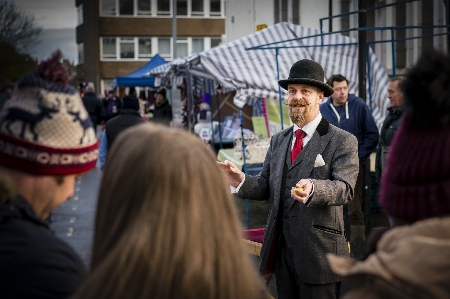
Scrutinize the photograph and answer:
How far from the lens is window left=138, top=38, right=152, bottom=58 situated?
193 feet

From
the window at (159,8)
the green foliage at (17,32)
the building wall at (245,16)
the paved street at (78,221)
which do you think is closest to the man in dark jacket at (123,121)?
the paved street at (78,221)

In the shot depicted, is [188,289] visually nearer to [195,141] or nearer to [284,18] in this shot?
[195,141]

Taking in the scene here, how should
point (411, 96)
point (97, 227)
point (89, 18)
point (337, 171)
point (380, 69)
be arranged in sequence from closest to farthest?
point (97, 227) < point (411, 96) < point (337, 171) < point (380, 69) < point (89, 18)

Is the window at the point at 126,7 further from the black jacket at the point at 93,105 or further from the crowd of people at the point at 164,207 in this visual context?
the crowd of people at the point at 164,207

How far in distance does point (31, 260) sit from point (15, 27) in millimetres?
50589

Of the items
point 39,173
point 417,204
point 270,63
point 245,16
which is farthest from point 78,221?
point 245,16

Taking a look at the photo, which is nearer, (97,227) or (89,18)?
(97,227)

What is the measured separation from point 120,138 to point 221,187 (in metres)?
0.27

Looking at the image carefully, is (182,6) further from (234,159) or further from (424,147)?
(424,147)

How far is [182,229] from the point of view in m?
1.46

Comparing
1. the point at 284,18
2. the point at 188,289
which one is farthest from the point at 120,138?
the point at 284,18

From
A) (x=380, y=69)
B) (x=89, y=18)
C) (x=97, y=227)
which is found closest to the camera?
(x=97, y=227)

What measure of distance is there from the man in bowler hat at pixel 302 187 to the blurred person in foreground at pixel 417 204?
213 centimetres

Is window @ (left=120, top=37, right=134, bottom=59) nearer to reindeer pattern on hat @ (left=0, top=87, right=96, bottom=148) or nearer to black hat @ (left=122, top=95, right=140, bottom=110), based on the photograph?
black hat @ (left=122, top=95, right=140, bottom=110)
